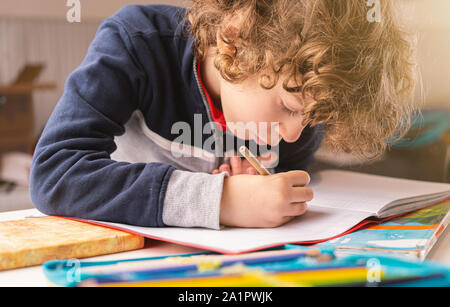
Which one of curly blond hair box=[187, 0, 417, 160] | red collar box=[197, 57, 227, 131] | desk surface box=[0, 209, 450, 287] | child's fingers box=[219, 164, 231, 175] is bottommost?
desk surface box=[0, 209, 450, 287]

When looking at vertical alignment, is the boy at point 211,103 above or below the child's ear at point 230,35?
below

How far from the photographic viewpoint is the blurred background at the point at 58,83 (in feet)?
2.82

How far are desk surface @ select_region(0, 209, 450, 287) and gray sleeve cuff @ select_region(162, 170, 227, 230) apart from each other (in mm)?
28

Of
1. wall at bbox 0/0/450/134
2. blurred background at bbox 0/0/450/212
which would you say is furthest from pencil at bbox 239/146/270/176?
wall at bbox 0/0/450/134

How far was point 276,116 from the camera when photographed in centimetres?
53

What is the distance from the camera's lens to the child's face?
51cm

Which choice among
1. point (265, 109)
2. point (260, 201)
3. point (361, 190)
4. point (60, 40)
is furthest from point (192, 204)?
point (60, 40)

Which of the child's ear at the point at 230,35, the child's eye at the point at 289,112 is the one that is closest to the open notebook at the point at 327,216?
the child's eye at the point at 289,112

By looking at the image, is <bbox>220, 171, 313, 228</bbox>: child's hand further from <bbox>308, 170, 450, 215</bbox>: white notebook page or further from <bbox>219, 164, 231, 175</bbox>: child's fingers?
<bbox>219, 164, 231, 175</bbox>: child's fingers

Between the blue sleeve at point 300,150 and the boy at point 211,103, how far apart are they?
2.7 inches

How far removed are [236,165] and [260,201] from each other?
0.22 m

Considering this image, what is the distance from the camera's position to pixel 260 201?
43 cm

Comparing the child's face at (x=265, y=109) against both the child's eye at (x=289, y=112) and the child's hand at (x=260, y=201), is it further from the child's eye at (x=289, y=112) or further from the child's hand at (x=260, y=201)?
the child's hand at (x=260, y=201)
